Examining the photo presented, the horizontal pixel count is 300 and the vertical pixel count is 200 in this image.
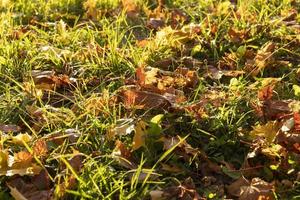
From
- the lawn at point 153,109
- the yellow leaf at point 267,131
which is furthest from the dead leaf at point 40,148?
the yellow leaf at point 267,131

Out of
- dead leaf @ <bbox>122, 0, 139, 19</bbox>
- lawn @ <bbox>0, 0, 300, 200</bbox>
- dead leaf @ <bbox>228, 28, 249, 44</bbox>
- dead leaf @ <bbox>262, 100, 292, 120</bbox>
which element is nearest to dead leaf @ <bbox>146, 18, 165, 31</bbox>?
lawn @ <bbox>0, 0, 300, 200</bbox>

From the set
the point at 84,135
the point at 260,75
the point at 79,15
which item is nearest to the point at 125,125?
the point at 84,135

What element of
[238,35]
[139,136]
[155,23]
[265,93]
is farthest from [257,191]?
[155,23]

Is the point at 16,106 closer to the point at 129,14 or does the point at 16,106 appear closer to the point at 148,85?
the point at 148,85

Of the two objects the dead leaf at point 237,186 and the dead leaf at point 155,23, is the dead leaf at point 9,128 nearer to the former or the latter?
the dead leaf at point 237,186

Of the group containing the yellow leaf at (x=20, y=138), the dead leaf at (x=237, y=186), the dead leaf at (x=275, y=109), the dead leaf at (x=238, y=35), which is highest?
the dead leaf at (x=238, y=35)

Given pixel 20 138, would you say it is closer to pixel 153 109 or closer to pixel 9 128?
pixel 9 128
